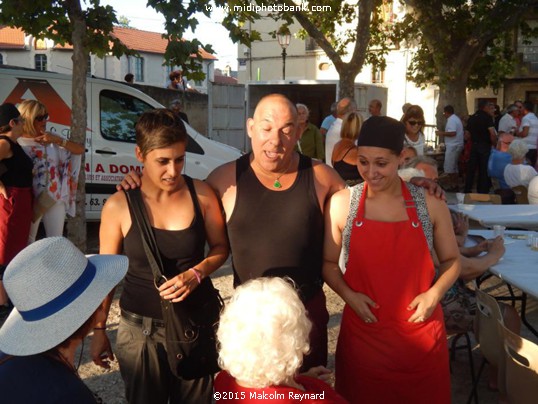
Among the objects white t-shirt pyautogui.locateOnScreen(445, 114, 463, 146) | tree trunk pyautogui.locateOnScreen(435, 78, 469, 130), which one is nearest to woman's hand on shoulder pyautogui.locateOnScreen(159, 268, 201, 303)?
white t-shirt pyautogui.locateOnScreen(445, 114, 463, 146)

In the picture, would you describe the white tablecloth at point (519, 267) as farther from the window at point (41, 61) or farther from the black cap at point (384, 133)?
A: the window at point (41, 61)

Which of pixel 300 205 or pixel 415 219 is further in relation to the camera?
pixel 300 205

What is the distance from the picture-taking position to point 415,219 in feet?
8.34

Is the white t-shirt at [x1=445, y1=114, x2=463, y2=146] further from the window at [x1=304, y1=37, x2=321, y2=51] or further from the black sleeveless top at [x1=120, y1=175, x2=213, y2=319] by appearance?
the window at [x1=304, y1=37, x2=321, y2=51]

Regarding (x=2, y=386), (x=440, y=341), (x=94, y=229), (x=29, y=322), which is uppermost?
(x=29, y=322)

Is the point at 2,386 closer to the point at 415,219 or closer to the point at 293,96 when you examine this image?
the point at 415,219

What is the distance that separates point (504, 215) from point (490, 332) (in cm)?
258

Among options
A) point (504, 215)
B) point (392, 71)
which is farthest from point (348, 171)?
point (392, 71)

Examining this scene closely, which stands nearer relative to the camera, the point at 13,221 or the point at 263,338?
the point at 263,338

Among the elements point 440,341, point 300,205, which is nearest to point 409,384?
point 440,341

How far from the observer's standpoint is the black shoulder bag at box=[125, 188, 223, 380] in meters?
2.52

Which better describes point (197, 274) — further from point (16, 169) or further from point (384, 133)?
point (16, 169)

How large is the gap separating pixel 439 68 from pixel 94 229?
1258 cm

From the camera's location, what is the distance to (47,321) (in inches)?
71.2
